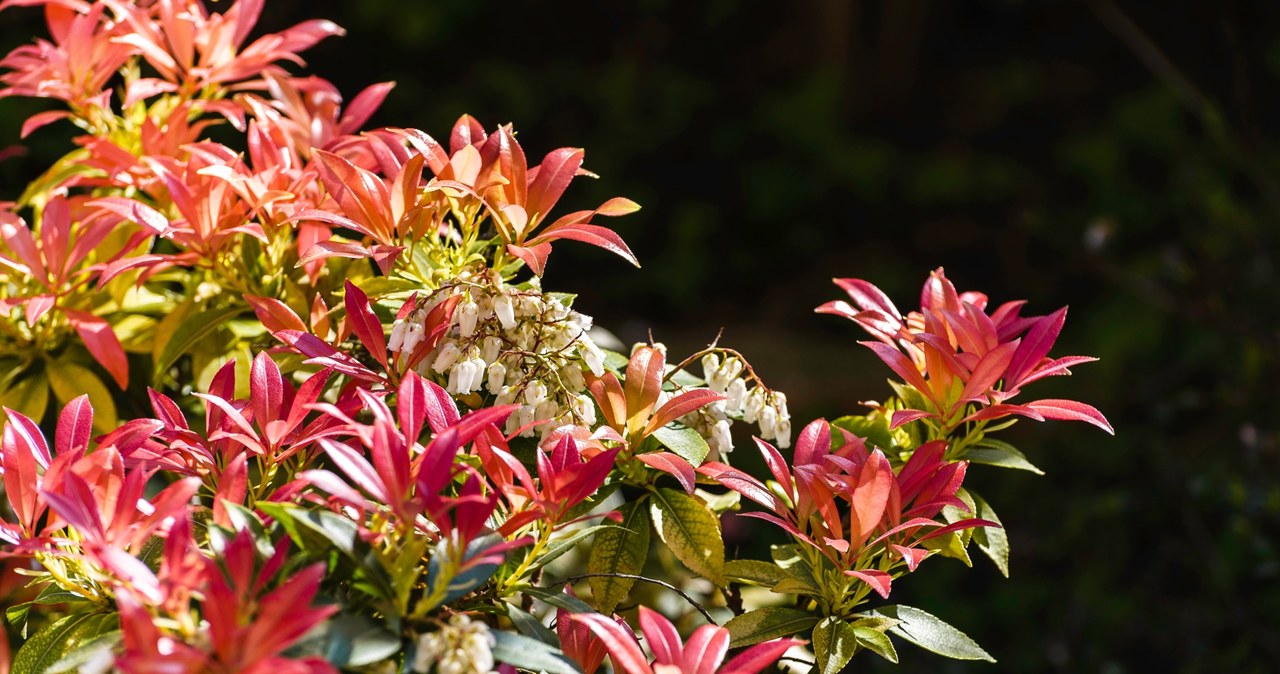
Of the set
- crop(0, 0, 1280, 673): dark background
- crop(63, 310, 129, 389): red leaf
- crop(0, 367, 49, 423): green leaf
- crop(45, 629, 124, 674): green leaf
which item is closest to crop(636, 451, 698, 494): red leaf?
crop(45, 629, 124, 674): green leaf

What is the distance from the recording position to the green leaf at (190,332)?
1029 mm

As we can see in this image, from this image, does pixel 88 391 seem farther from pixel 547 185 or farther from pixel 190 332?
pixel 547 185

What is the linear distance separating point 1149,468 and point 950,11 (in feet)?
9.70

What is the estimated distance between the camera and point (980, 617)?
→ 8.75 ft

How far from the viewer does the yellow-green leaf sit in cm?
108

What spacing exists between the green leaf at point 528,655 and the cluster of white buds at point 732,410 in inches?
12.7

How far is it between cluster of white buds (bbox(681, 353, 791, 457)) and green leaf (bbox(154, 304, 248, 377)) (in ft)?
1.41

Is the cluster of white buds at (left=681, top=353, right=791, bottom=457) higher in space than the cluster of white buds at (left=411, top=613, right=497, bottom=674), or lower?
higher

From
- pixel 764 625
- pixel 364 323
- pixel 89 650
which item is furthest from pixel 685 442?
pixel 89 650

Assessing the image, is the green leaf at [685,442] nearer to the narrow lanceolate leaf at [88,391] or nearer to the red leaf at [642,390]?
the red leaf at [642,390]

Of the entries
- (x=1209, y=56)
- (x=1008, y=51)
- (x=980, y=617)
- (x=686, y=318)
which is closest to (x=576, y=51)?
(x=686, y=318)

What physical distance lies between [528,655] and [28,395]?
68cm

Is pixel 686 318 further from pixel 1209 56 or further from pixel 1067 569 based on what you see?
pixel 1209 56

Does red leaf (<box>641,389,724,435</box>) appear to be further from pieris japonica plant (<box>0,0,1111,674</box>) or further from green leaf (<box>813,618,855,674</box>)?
Answer: green leaf (<box>813,618,855,674</box>)
